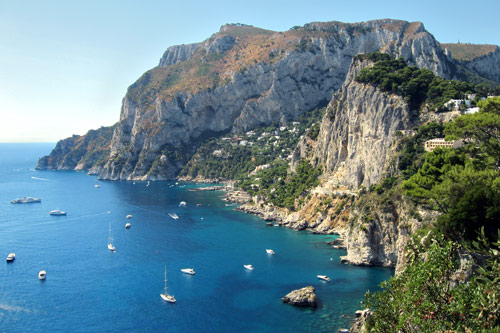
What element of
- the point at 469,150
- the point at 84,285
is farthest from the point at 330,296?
the point at 84,285

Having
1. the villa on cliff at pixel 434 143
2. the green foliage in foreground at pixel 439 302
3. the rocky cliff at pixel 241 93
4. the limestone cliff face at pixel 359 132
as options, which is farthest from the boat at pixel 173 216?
the green foliage in foreground at pixel 439 302

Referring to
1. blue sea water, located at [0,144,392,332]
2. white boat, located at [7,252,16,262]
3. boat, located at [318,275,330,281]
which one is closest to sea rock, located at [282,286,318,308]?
blue sea water, located at [0,144,392,332]

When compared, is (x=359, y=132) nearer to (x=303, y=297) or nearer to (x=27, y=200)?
(x=303, y=297)

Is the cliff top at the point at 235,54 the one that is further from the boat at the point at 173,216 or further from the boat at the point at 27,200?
the boat at the point at 173,216

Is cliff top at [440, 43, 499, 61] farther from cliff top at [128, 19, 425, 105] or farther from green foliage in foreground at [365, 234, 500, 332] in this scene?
green foliage in foreground at [365, 234, 500, 332]

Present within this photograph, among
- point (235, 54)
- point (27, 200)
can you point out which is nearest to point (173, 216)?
point (27, 200)
